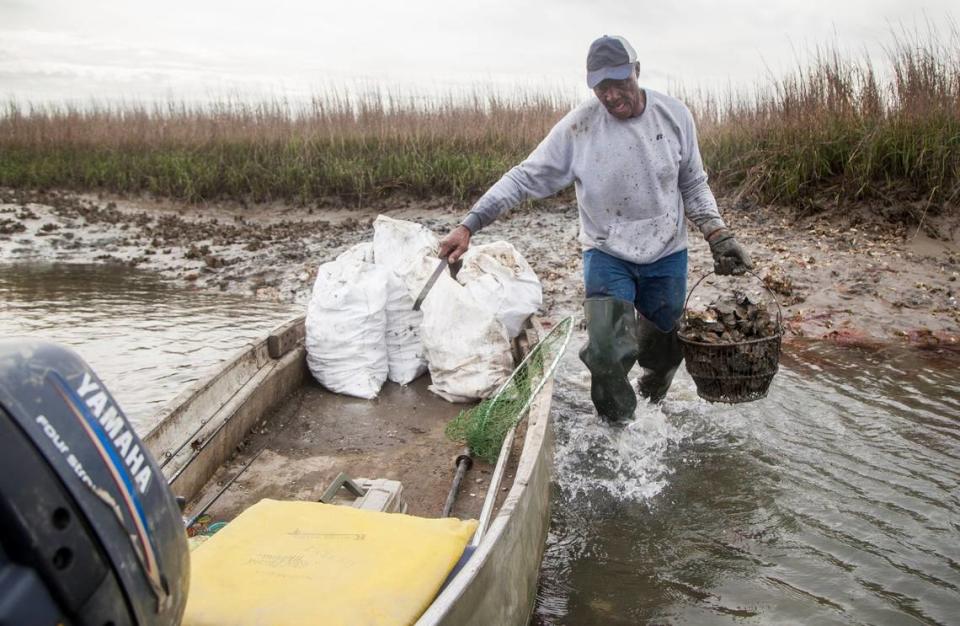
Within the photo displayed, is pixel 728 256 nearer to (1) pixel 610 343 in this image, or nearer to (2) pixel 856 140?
(1) pixel 610 343

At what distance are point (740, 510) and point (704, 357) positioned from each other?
0.89 metres

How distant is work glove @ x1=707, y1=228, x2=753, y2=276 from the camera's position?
12.7ft

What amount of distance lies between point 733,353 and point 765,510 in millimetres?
913

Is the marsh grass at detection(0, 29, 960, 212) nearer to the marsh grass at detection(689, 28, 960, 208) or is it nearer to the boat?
the marsh grass at detection(689, 28, 960, 208)

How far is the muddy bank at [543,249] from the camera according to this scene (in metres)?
7.33

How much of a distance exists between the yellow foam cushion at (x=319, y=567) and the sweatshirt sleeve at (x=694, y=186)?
2332mm

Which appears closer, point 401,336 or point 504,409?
point 504,409

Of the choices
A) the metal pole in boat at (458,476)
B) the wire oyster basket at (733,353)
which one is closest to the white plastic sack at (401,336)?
the metal pole in boat at (458,476)

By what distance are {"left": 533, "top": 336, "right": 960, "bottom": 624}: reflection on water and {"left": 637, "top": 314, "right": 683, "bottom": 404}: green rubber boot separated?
29cm

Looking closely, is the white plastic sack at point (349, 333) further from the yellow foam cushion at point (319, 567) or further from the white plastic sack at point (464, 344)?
the yellow foam cushion at point (319, 567)

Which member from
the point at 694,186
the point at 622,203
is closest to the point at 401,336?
the point at 622,203

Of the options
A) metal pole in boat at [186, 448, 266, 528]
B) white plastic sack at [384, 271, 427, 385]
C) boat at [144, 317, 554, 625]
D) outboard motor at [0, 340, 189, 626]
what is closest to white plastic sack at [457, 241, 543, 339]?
boat at [144, 317, 554, 625]

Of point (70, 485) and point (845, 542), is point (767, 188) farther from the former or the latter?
point (70, 485)

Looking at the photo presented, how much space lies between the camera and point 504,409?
398cm
